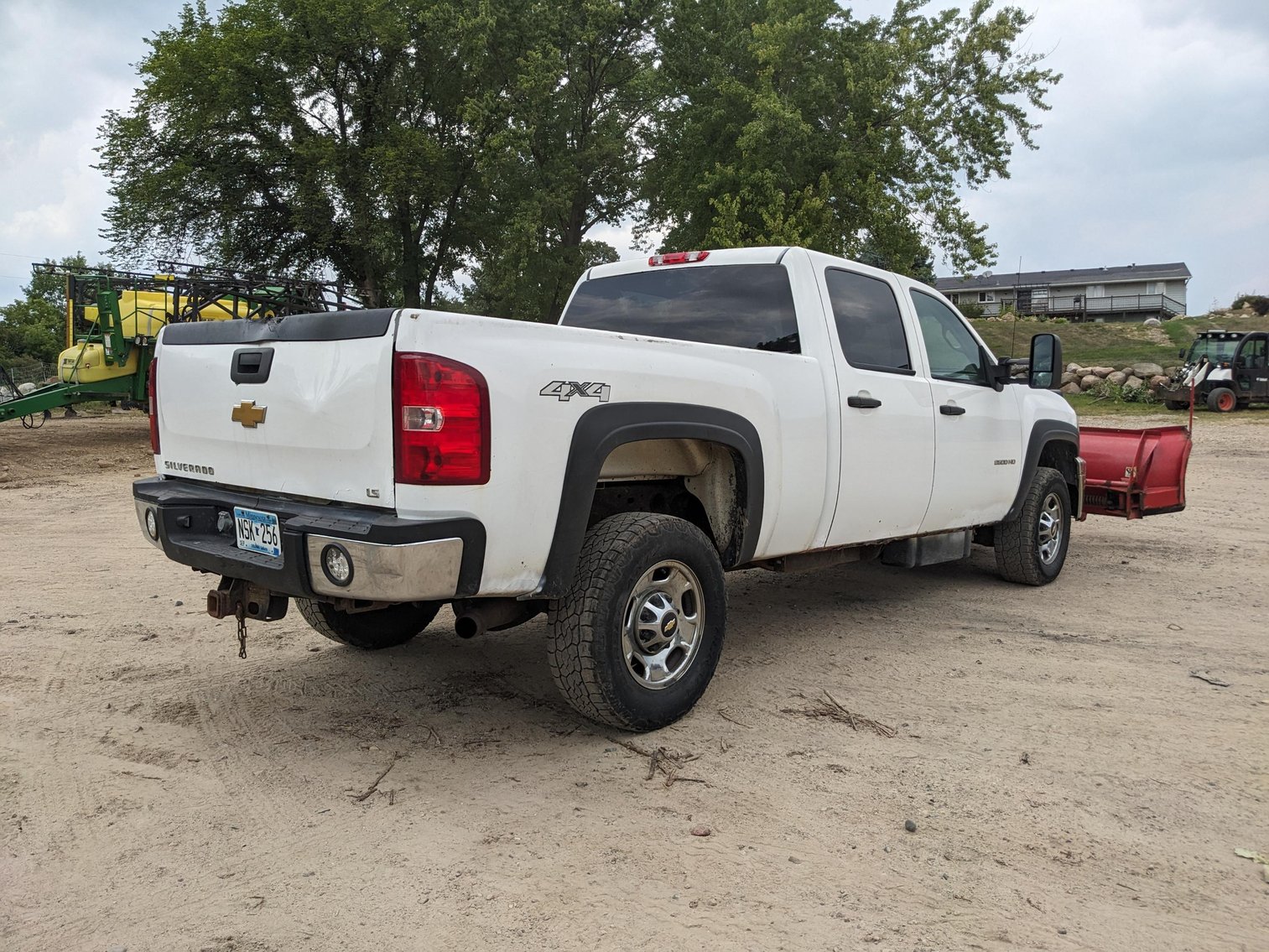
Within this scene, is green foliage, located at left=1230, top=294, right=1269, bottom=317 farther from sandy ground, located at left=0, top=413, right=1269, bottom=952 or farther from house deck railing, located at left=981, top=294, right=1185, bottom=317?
sandy ground, located at left=0, top=413, right=1269, bottom=952

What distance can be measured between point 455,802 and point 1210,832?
2.42 m

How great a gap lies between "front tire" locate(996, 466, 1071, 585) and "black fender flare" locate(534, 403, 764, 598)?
3.43 meters

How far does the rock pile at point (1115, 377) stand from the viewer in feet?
89.5

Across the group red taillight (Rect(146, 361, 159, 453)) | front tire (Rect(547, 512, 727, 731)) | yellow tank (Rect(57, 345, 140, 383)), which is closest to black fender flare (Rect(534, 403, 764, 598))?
front tire (Rect(547, 512, 727, 731))

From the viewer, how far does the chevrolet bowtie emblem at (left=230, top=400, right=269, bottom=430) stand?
3.56 meters

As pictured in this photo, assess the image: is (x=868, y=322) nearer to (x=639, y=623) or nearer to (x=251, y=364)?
(x=639, y=623)

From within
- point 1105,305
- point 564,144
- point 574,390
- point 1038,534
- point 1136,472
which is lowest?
point 1038,534

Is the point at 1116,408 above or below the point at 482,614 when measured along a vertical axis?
above

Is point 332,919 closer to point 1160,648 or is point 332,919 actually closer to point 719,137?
point 1160,648

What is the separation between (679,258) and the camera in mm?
5141

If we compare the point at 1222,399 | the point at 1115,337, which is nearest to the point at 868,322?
the point at 1222,399

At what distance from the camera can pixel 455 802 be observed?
3.28 metres

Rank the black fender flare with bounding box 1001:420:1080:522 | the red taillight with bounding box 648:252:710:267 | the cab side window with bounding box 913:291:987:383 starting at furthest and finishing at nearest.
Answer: the black fender flare with bounding box 1001:420:1080:522 → the cab side window with bounding box 913:291:987:383 → the red taillight with bounding box 648:252:710:267

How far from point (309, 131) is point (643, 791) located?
92.2 feet
